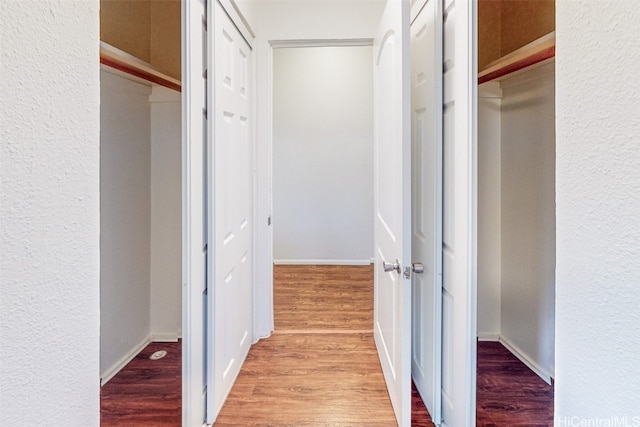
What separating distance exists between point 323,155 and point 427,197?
325cm

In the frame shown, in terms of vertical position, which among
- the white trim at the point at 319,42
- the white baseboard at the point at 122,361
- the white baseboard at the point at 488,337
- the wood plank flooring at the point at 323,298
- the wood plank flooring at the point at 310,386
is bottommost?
the wood plank flooring at the point at 310,386

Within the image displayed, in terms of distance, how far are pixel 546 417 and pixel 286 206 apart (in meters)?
3.75

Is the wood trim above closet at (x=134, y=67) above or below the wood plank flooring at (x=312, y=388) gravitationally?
above

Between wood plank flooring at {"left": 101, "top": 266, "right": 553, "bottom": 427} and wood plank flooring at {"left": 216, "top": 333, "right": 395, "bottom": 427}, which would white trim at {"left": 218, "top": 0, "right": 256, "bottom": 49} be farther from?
wood plank flooring at {"left": 216, "top": 333, "right": 395, "bottom": 427}

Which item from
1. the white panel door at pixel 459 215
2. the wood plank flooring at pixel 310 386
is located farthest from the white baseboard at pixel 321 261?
the white panel door at pixel 459 215

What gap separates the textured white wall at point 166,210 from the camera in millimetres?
1658

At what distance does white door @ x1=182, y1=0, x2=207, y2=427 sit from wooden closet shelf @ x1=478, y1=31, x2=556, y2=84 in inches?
55.1

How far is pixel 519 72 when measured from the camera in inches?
79.1

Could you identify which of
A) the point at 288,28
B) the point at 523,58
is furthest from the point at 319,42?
the point at 523,58
